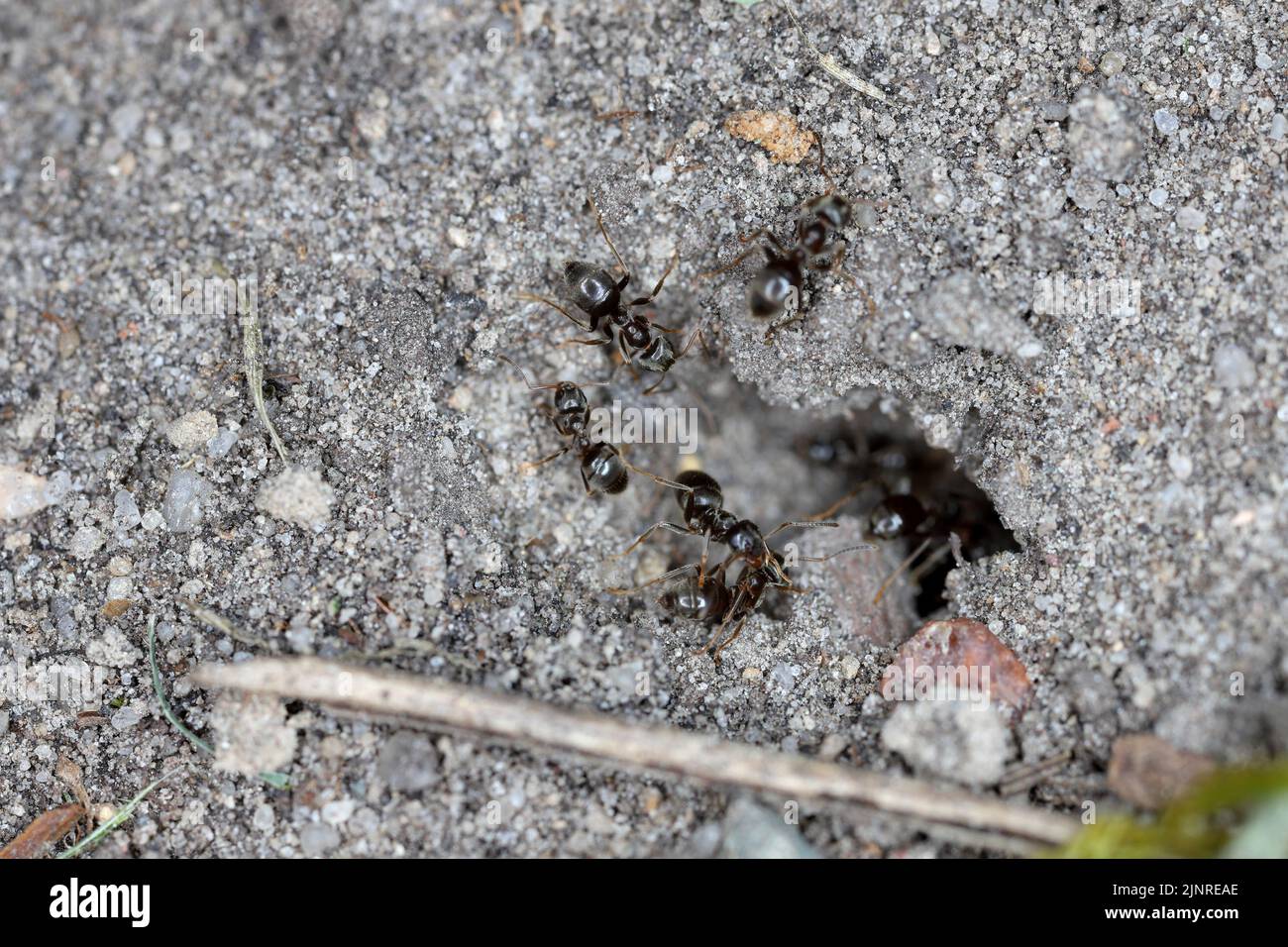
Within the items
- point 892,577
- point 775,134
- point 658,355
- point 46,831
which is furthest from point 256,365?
point 892,577

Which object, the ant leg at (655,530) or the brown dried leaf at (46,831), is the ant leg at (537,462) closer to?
the ant leg at (655,530)

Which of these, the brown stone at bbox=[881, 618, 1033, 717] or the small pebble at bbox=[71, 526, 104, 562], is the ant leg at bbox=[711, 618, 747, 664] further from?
the small pebble at bbox=[71, 526, 104, 562]

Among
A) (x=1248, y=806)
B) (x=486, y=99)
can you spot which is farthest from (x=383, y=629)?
(x=1248, y=806)

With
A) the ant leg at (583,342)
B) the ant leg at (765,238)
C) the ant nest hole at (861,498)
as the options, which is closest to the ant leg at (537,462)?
the ant leg at (583,342)

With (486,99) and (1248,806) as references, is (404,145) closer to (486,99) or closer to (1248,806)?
(486,99)

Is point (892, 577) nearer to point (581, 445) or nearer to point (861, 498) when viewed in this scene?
point (861, 498)

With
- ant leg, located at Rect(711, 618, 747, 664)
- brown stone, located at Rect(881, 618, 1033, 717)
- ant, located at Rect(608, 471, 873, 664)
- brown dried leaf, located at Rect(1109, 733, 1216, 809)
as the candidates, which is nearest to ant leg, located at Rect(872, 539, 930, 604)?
ant, located at Rect(608, 471, 873, 664)
